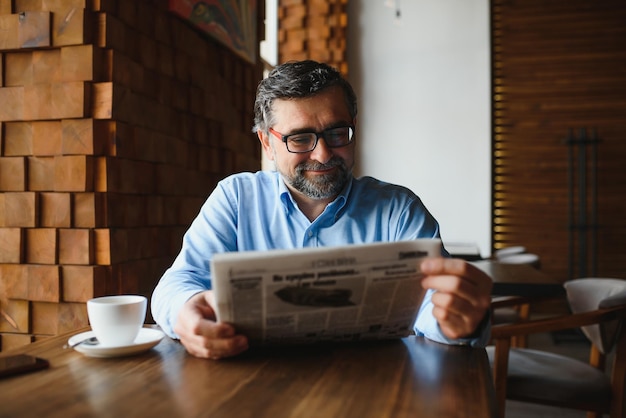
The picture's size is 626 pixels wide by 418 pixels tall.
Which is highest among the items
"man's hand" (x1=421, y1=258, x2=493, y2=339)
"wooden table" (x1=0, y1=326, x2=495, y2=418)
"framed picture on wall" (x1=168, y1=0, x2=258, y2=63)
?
"framed picture on wall" (x1=168, y1=0, x2=258, y2=63)

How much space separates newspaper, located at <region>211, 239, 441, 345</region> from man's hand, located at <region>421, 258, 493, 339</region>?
0.9 inches

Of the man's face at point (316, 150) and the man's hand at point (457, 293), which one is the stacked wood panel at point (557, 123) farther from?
the man's hand at point (457, 293)

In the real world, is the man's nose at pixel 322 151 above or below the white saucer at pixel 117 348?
above

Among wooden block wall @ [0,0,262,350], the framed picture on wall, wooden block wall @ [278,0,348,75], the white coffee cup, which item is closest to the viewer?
the white coffee cup

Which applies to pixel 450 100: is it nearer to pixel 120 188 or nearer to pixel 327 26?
pixel 327 26

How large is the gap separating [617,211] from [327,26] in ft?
10.7

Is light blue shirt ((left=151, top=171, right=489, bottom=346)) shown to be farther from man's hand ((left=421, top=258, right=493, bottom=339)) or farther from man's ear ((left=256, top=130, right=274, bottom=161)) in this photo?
man's hand ((left=421, top=258, right=493, bottom=339))

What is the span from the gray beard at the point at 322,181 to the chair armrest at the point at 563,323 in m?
0.78

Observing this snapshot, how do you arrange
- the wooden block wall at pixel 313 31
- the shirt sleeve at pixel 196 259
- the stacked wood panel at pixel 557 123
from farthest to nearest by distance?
the wooden block wall at pixel 313 31 → the stacked wood panel at pixel 557 123 → the shirt sleeve at pixel 196 259

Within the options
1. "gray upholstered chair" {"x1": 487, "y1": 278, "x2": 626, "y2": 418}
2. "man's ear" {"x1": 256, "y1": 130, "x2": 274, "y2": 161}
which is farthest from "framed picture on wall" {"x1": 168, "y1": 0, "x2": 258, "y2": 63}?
"gray upholstered chair" {"x1": 487, "y1": 278, "x2": 626, "y2": 418}

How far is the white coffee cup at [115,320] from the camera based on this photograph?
101 centimetres

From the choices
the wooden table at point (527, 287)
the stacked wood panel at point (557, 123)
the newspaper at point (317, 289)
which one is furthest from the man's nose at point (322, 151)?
the stacked wood panel at point (557, 123)

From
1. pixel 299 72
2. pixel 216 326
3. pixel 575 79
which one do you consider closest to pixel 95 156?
pixel 299 72

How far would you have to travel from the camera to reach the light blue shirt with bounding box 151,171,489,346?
1.46 meters
